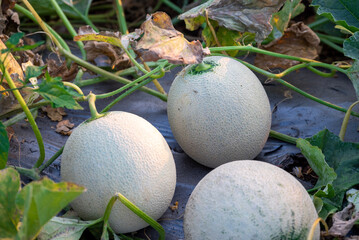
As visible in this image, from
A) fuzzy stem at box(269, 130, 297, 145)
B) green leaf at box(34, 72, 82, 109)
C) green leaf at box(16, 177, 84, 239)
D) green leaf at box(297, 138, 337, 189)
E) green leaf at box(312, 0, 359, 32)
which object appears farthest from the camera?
fuzzy stem at box(269, 130, 297, 145)

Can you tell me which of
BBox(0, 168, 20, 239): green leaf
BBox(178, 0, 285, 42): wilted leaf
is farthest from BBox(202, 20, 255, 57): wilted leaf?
BBox(0, 168, 20, 239): green leaf

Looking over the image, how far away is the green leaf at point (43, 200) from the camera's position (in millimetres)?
899

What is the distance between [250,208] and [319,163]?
375mm

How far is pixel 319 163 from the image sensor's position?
4.54ft

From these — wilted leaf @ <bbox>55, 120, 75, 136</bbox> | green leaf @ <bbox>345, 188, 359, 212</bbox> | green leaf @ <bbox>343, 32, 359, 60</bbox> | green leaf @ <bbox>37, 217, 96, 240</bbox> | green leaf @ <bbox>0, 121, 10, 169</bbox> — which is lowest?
wilted leaf @ <bbox>55, 120, 75, 136</bbox>

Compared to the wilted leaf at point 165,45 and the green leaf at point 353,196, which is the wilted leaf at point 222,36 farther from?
the green leaf at point 353,196

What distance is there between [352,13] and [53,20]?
1850 millimetres

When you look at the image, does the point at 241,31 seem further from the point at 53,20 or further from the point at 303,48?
the point at 53,20

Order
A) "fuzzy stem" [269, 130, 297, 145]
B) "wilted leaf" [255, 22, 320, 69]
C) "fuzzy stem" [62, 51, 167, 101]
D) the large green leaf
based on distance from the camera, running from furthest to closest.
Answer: the large green leaf
"wilted leaf" [255, 22, 320, 69]
"fuzzy stem" [62, 51, 167, 101]
"fuzzy stem" [269, 130, 297, 145]

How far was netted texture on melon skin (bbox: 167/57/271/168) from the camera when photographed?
1.50 metres

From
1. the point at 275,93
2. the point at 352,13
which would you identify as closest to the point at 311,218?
the point at 352,13

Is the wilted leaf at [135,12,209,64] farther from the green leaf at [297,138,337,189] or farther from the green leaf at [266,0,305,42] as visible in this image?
the green leaf at [266,0,305,42]

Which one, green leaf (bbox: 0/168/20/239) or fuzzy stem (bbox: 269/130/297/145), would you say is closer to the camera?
green leaf (bbox: 0/168/20/239)

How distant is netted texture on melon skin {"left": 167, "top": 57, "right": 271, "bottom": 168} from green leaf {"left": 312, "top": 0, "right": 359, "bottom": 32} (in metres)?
0.38
